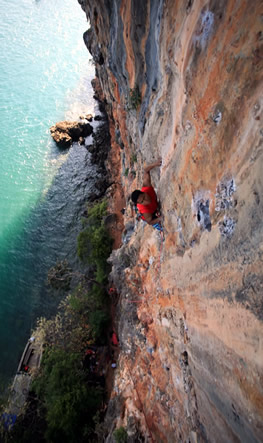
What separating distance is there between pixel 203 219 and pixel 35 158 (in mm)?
21693

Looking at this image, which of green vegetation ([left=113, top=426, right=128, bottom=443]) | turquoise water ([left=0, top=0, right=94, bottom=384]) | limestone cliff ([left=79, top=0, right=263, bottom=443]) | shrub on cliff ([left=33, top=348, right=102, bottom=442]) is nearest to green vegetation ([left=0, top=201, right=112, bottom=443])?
shrub on cliff ([left=33, top=348, right=102, bottom=442])

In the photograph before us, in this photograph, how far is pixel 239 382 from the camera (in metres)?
2.61

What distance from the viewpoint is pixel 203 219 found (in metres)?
3.33

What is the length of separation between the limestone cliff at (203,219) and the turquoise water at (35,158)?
36.3 ft

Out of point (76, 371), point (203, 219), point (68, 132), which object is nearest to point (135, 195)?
point (203, 219)

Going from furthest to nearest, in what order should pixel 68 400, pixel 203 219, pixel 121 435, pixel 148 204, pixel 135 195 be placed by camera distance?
1. pixel 68 400
2. pixel 121 435
3. pixel 148 204
4. pixel 135 195
5. pixel 203 219

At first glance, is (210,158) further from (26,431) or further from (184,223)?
(26,431)

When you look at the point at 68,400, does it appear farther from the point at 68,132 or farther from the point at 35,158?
the point at 68,132

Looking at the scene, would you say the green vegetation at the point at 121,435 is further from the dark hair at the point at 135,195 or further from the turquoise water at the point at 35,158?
the turquoise water at the point at 35,158

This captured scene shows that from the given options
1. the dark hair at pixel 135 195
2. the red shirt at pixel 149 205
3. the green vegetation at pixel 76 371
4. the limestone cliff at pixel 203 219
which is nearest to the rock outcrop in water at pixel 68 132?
the green vegetation at pixel 76 371

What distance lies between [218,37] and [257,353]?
319 cm

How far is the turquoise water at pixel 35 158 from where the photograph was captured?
15.9 m

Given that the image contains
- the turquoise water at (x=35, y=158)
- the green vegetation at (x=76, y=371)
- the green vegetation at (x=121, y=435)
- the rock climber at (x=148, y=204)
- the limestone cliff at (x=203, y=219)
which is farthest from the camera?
the turquoise water at (x=35, y=158)

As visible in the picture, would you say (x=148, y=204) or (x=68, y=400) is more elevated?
(x=148, y=204)
